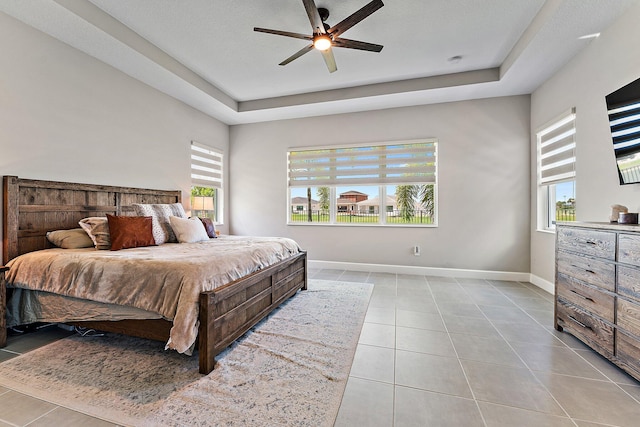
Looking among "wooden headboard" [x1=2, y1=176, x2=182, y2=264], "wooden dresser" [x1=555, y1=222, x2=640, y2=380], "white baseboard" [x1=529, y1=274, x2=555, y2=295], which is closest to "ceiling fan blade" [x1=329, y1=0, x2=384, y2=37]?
"wooden dresser" [x1=555, y1=222, x2=640, y2=380]

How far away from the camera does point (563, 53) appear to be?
2.99 m

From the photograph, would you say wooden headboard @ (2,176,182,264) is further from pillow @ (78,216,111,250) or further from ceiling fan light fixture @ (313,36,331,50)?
ceiling fan light fixture @ (313,36,331,50)

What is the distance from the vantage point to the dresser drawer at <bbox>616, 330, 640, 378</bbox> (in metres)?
1.71

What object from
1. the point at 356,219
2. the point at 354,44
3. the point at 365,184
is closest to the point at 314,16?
the point at 354,44

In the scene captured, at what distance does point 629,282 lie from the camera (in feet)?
5.87

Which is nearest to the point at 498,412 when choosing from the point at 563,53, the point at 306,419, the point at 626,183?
the point at 306,419

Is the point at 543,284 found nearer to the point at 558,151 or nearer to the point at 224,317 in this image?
the point at 558,151

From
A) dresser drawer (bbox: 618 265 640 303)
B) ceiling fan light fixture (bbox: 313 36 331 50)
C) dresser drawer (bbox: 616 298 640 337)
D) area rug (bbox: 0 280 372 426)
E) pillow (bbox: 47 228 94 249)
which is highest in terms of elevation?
ceiling fan light fixture (bbox: 313 36 331 50)

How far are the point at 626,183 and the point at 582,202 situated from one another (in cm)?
77

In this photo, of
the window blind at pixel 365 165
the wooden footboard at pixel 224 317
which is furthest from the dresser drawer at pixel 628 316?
the window blind at pixel 365 165

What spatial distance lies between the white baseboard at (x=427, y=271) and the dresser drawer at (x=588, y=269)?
1.82 metres

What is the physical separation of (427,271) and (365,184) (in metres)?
1.78

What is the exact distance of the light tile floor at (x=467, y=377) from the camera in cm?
146

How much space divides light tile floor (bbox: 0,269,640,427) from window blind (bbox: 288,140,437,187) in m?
2.37
